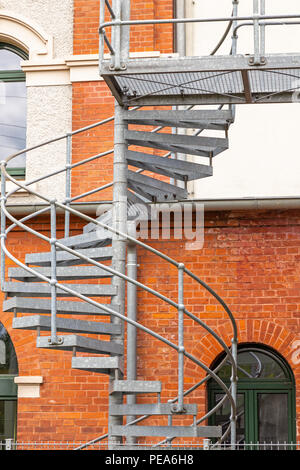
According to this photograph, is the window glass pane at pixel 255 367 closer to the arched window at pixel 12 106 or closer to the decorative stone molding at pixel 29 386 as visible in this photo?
the decorative stone molding at pixel 29 386

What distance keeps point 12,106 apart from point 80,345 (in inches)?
184

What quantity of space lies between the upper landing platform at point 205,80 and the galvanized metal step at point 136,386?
9.17 ft

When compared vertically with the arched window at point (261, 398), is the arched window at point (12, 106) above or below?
above

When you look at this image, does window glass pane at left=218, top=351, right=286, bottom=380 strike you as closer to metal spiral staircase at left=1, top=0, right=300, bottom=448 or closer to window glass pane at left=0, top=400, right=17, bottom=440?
metal spiral staircase at left=1, top=0, right=300, bottom=448

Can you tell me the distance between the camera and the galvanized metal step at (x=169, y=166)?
1022 centimetres

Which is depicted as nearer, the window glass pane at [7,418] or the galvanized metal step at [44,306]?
the galvanized metal step at [44,306]

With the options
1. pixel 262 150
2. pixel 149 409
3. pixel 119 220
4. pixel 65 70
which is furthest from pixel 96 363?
pixel 65 70

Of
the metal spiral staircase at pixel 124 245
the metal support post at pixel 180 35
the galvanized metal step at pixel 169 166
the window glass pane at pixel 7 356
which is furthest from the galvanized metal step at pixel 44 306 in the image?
the metal support post at pixel 180 35

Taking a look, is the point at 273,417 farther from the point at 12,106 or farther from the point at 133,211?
the point at 12,106

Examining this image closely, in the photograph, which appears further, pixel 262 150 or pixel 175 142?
pixel 262 150

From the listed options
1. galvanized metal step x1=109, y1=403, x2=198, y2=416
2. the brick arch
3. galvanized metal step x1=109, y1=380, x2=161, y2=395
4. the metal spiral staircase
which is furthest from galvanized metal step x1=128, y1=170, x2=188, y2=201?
galvanized metal step x1=109, y1=403, x2=198, y2=416

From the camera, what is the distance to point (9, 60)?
12875 mm
